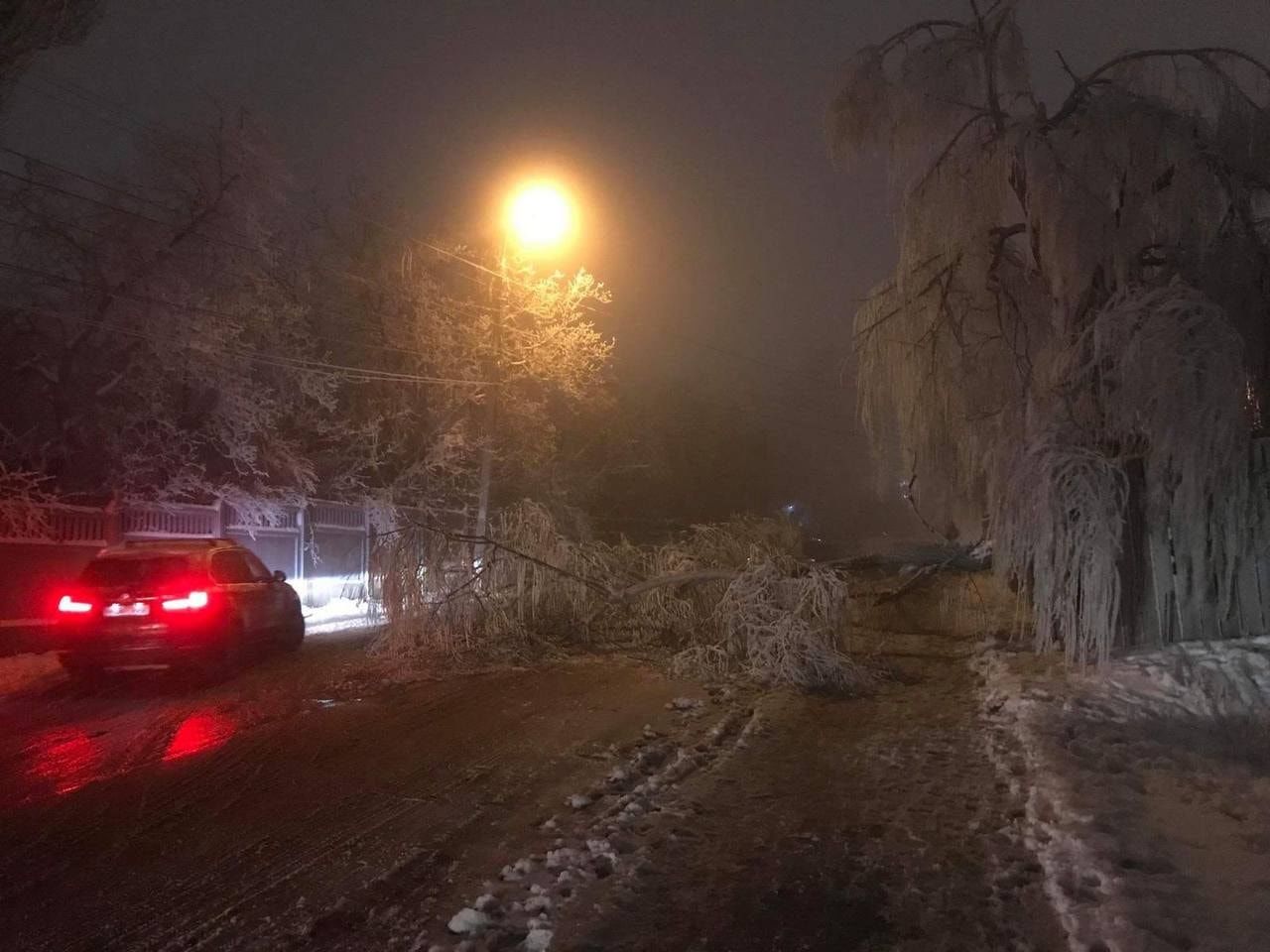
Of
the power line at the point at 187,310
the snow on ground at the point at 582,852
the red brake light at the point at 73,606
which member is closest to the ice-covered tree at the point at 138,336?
the power line at the point at 187,310

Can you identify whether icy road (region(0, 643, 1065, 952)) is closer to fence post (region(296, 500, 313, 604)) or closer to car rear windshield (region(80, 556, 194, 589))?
car rear windshield (region(80, 556, 194, 589))

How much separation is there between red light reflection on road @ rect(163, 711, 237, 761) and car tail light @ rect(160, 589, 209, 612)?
5.70ft

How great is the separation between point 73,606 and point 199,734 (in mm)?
3322

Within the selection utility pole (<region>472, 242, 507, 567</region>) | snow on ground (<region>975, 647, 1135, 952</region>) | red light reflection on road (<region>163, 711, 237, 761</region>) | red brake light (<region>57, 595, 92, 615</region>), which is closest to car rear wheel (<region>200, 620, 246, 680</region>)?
red brake light (<region>57, 595, 92, 615</region>)

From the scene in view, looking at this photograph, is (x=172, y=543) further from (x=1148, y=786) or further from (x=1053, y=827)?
(x=1148, y=786)

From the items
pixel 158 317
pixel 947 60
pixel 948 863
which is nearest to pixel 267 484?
pixel 158 317

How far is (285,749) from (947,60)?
9.22 meters

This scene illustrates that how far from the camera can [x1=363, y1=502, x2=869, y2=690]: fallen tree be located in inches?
426

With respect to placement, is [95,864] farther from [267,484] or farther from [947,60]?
[267,484]

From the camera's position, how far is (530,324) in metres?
22.7

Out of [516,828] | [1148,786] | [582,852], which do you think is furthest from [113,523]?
[1148,786]

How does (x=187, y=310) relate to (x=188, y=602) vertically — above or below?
above

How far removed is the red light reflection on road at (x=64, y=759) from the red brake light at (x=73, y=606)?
2.10 meters

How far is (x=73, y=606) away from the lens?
10594mm
